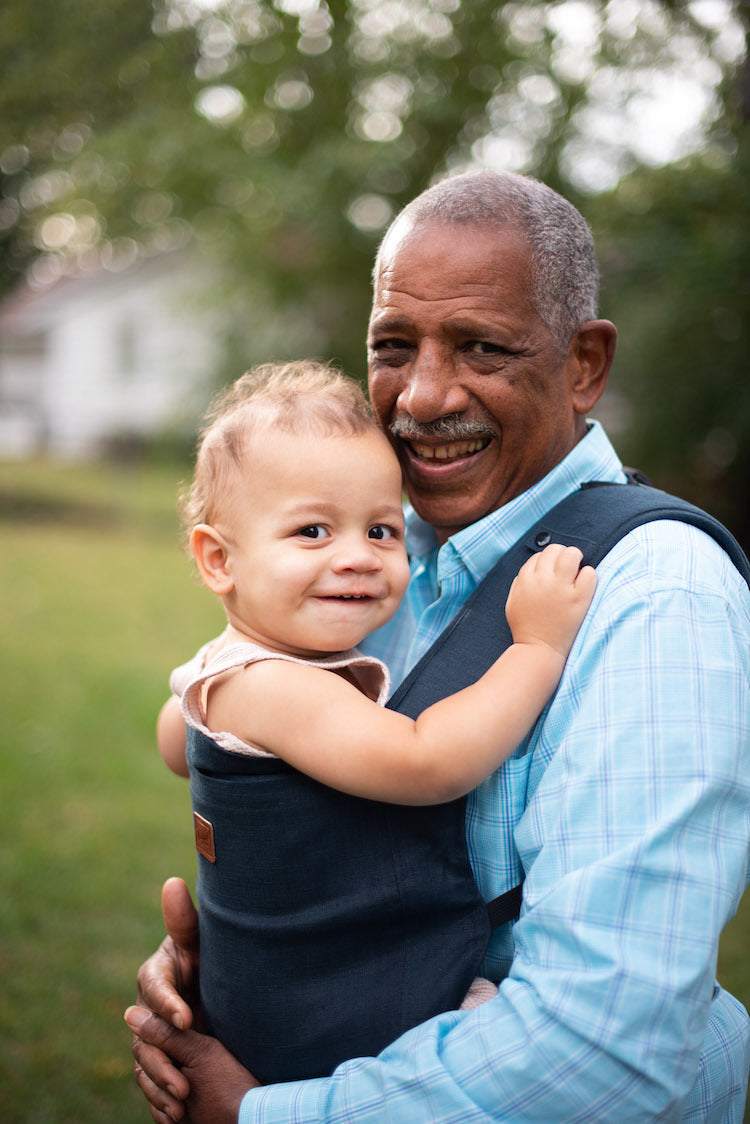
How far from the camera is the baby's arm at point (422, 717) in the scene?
1594mm

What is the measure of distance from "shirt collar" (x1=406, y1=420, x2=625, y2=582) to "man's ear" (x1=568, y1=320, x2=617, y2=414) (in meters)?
0.14

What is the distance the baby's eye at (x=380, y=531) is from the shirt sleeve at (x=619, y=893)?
0.49 metres

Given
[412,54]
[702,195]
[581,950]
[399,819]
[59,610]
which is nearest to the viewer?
[581,950]

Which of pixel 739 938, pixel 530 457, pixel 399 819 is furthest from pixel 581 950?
pixel 739 938

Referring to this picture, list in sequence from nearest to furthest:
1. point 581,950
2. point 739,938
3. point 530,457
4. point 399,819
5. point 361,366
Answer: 1. point 581,950
2. point 399,819
3. point 530,457
4. point 739,938
5. point 361,366

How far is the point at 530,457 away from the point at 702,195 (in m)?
10.9

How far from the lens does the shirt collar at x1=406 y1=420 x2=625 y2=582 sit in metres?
2.04

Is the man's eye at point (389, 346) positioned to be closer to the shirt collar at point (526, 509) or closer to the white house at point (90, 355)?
the shirt collar at point (526, 509)

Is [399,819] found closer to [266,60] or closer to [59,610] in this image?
[59,610]

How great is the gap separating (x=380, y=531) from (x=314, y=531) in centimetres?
15

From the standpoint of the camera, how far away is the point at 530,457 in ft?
6.95

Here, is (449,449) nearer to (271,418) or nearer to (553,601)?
(271,418)

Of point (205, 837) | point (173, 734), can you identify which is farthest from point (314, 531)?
point (173, 734)

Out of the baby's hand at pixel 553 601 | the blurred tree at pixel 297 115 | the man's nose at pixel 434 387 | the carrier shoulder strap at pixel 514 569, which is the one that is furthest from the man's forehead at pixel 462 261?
the blurred tree at pixel 297 115
